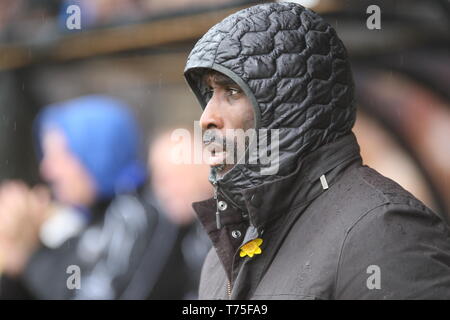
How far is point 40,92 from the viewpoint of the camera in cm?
490

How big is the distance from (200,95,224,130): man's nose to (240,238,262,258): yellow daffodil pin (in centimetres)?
35

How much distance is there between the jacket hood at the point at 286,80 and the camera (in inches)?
78.2

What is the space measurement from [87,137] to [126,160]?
0.35 meters

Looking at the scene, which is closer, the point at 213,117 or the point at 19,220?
the point at 213,117

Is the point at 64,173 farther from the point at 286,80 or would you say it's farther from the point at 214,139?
the point at 286,80

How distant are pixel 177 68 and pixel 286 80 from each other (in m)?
2.61

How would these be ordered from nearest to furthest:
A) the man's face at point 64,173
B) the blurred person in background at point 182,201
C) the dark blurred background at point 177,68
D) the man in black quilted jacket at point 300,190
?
the man in black quilted jacket at point 300,190 < the dark blurred background at point 177,68 < the blurred person in background at point 182,201 < the man's face at point 64,173

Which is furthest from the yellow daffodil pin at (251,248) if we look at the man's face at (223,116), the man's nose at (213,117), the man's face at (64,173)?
the man's face at (64,173)

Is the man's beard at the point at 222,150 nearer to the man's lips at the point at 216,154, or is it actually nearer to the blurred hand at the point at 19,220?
the man's lips at the point at 216,154

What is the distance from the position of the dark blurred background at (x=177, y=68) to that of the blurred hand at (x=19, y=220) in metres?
0.10

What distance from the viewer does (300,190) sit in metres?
1.96

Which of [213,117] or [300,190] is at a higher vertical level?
[213,117]

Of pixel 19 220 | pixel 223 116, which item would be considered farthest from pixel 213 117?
pixel 19 220

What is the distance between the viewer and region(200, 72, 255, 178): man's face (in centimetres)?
205
